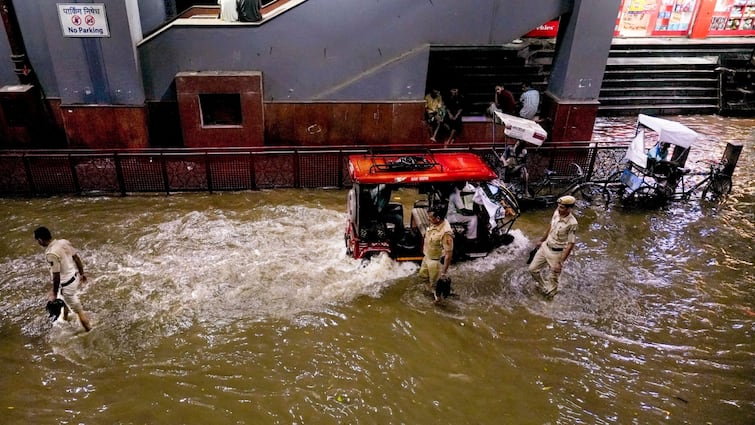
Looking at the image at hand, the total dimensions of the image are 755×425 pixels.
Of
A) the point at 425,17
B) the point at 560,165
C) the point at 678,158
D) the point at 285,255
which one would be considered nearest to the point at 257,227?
the point at 285,255

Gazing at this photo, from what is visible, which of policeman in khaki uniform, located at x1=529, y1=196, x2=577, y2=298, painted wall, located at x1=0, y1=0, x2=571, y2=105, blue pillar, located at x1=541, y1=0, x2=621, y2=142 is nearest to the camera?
policeman in khaki uniform, located at x1=529, y1=196, x2=577, y2=298

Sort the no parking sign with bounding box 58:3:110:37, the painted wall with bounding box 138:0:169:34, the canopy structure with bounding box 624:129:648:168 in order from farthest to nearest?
the painted wall with bounding box 138:0:169:34 < the canopy structure with bounding box 624:129:648:168 < the no parking sign with bounding box 58:3:110:37

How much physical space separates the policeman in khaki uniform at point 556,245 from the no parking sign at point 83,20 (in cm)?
1061

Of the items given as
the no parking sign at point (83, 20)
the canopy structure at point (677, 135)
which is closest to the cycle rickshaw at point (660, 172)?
the canopy structure at point (677, 135)

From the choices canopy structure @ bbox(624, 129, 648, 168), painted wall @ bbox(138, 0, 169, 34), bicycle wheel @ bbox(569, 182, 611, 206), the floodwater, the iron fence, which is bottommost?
the floodwater

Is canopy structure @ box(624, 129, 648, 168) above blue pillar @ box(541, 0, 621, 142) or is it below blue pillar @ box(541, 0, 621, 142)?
below

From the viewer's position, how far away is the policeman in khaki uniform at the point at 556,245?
25.5ft

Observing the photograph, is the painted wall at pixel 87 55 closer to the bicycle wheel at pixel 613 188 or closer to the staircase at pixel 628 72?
the staircase at pixel 628 72

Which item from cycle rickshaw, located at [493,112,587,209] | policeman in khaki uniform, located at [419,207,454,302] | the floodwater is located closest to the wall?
cycle rickshaw, located at [493,112,587,209]

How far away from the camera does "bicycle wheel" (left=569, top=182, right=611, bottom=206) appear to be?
1177 centimetres

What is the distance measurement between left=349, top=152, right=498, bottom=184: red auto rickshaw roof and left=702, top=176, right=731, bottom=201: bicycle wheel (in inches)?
276

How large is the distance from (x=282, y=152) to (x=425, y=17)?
197 inches

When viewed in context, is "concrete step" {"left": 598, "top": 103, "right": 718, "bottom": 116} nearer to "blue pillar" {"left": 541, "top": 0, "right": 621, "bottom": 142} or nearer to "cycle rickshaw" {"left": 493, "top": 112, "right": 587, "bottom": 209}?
"blue pillar" {"left": 541, "top": 0, "right": 621, "bottom": 142}

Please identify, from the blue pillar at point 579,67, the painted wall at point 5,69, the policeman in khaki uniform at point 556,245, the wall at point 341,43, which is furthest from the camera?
the blue pillar at point 579,67
